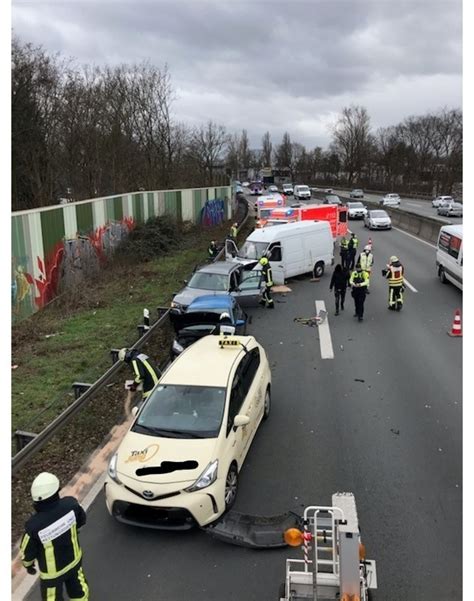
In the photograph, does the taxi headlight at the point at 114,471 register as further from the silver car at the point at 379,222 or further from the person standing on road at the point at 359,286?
the silver car at the point at 379,222

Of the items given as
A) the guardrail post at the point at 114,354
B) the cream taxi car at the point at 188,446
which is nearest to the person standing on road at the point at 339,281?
the guardrail post at the point at 114,354

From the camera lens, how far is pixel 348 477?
7.38 metres

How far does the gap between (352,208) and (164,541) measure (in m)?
44.4

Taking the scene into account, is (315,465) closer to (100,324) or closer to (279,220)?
(100,324)

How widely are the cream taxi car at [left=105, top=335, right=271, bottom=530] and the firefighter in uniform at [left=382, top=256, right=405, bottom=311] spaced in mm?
8829

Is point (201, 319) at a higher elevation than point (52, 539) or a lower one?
higher

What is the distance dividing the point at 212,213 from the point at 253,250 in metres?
23.5

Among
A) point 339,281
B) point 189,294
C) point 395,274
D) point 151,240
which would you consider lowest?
point 189,294

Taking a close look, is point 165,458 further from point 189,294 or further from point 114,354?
point 189,294

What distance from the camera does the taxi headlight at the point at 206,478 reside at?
600cm

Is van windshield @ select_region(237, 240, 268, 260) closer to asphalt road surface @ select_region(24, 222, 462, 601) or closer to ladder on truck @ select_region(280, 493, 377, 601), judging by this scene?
asphalt road surface @ select_region(24, 222, 462, 601)

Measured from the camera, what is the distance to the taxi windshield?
6.71 m

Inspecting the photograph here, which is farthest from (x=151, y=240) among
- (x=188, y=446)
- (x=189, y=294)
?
(x=188, y=446)

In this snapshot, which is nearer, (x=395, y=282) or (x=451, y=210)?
(x=395, y=282)
